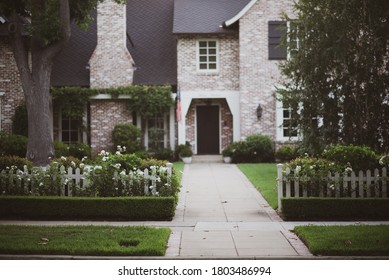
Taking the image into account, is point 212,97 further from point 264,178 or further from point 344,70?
point 344,70

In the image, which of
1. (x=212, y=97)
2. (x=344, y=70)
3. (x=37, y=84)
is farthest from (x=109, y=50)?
(x=344, y=70)

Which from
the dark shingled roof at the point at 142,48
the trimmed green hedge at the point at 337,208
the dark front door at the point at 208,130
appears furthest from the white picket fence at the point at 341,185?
the dark shingled roof at the point at 142,48

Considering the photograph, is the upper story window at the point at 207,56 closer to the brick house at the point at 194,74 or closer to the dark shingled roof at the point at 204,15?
the brick house at the point at 194,74

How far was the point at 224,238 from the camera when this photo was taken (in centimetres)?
887

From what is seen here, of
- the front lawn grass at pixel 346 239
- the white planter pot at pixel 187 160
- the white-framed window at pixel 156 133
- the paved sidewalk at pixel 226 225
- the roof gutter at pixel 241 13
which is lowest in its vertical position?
the paved sidewalk at pixel 226 225

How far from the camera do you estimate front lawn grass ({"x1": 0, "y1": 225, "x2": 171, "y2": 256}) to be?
25.2ft

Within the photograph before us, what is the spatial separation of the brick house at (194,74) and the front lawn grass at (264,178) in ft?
8.88

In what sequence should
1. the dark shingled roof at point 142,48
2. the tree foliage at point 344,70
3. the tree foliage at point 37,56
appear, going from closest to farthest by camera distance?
the tree foliage at point 344,70 → the tree foliage at point 37,56 → the dark shingled roof at point 142,48

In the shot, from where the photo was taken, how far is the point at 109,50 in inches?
938

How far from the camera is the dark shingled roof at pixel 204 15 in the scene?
24.1m

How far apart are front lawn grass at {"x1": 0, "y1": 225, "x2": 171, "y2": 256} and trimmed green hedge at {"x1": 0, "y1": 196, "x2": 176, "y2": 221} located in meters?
1.35

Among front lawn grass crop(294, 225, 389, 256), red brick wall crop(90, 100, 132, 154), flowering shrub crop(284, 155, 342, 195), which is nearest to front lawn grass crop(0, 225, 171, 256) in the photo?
front lawn grass crop(294, 225, 389, 256)
